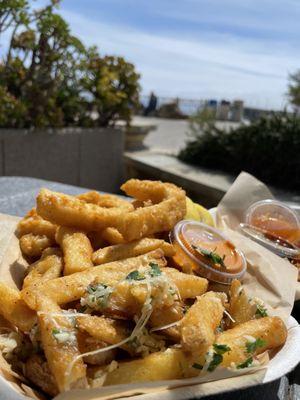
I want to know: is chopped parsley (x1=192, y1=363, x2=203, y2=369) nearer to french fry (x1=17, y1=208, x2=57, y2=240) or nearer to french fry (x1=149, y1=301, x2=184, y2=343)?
french fry (x1=149, y1=301, x2=184, y2=343)

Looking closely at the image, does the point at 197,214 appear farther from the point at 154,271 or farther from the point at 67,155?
the point at 67,155

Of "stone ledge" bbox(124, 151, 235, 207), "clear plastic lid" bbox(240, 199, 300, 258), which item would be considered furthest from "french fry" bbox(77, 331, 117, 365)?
"stone ledge" bbox(124, 151, 235, 207)

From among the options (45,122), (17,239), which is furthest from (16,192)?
(45,122)

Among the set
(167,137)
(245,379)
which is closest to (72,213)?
(245,379)

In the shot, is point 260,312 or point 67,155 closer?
point 260,312

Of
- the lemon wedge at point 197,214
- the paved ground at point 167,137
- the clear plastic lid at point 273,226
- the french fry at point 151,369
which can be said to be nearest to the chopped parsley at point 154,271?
the french fry at point 151,369

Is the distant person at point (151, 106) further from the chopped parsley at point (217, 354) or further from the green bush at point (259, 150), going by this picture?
the chopped parsley at point (217, 354)
